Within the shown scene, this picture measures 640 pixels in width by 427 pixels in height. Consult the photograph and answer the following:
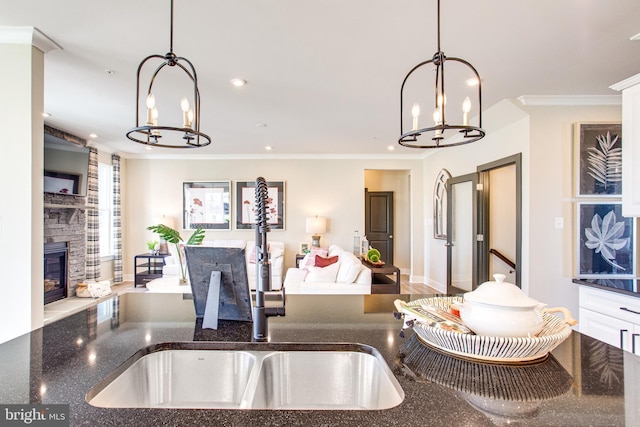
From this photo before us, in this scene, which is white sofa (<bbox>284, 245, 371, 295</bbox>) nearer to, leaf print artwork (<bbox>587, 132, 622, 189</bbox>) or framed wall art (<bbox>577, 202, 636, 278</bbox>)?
framed wall art (<bbox>577, 202, 636, 278</bbox>)

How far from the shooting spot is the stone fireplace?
14.6ft

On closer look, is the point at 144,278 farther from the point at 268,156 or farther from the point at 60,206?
the point at 268,156

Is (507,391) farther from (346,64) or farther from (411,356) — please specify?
(346,64)

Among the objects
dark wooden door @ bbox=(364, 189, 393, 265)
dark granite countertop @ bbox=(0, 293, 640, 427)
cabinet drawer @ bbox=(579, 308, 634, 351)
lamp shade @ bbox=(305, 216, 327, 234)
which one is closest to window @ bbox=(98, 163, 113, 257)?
lamp shade @ bbox=(305, 216, 327, 234)

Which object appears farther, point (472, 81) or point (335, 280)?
point (335, 280)

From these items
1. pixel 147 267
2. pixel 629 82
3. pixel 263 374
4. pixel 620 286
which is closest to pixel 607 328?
pixel 620 286

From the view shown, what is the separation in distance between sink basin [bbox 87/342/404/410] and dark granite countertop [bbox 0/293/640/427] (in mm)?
46

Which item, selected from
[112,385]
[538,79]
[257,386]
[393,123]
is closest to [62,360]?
[112,385]

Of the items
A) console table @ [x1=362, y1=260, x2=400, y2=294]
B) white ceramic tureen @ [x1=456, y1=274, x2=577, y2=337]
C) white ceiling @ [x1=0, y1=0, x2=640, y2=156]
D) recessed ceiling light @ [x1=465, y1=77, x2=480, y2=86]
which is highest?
white ceiling @ [x1=0, y1=0, x2=640, y2=156]

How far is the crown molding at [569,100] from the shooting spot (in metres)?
3.21

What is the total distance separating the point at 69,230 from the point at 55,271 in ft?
2.04

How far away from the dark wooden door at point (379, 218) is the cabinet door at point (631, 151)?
5.19 m

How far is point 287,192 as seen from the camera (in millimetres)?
6281

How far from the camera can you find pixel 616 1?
72.3 inches
